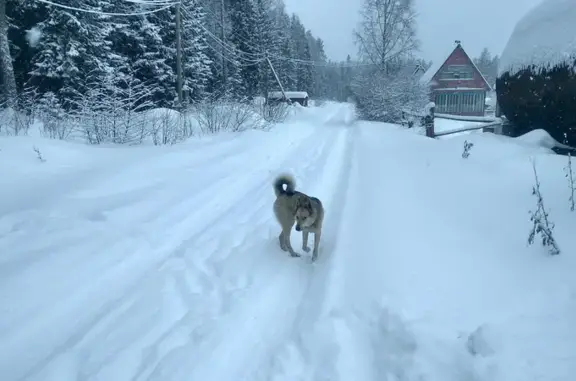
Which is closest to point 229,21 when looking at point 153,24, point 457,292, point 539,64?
point 153,24

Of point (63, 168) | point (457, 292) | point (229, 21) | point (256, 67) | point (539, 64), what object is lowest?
point (457, 292)

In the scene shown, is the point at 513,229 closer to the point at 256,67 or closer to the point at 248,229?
the point at 248,229

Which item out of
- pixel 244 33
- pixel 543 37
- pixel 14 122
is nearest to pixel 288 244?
pixel 543 37

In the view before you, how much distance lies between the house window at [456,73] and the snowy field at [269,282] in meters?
30.7

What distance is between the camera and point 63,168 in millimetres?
7199

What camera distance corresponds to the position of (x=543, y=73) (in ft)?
26.6

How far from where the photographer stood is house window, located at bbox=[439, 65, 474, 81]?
34125 mm

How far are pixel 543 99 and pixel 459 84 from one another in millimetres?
29623

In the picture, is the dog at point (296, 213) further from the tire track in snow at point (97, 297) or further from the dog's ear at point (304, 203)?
the tire track in snow at point (97, 297)

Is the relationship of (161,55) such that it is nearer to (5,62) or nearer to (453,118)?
(5,62)

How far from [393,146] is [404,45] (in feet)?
69.8

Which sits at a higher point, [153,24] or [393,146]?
[153,24]

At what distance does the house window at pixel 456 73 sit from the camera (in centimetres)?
3412

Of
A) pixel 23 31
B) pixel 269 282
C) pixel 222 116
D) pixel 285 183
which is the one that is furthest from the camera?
pixel 23 31
